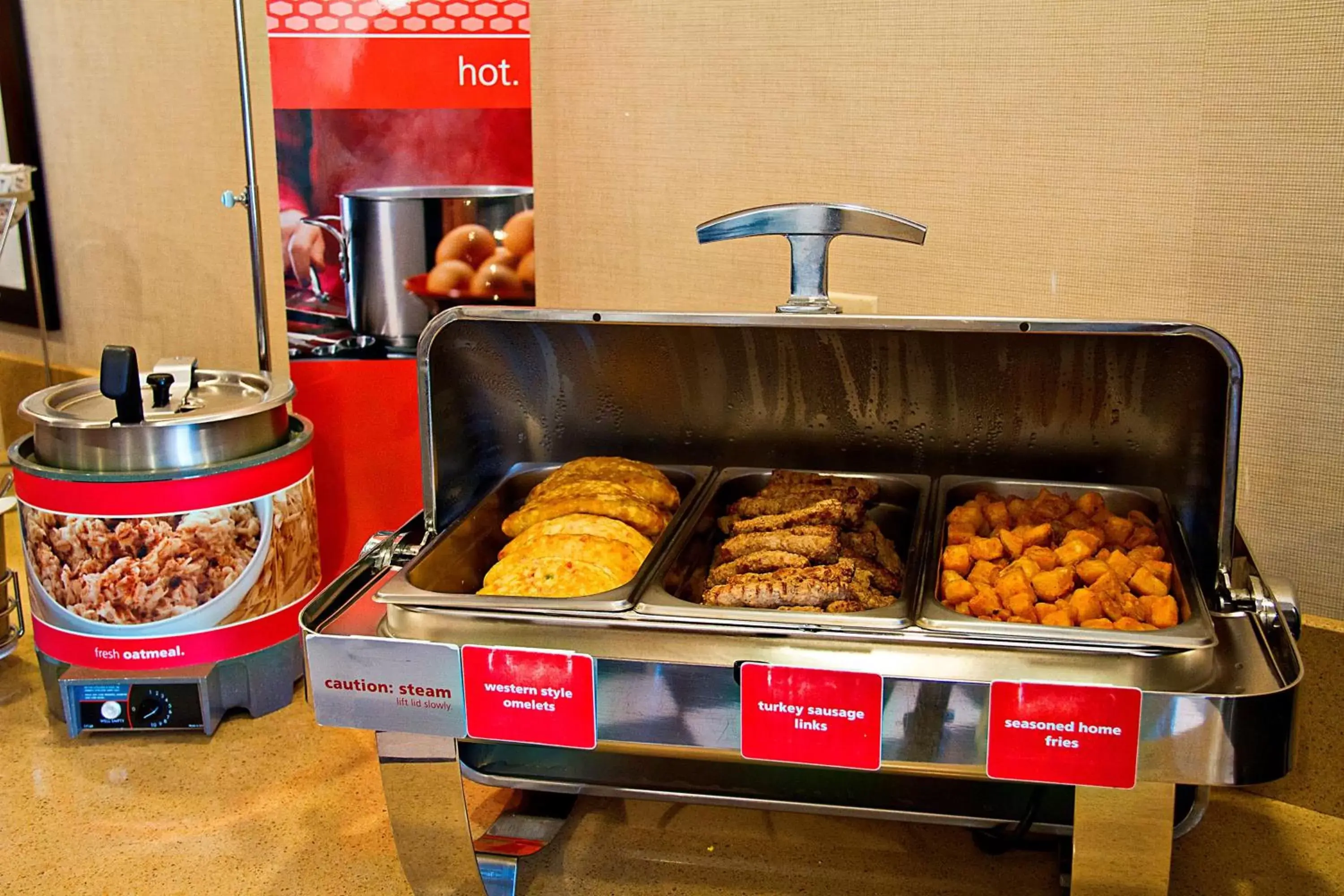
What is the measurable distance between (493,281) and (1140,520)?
3.98ft

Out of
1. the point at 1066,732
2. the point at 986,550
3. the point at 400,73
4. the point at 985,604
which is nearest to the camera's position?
the point at 1066,732

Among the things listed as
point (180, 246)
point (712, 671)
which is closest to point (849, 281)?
point (712, 671)

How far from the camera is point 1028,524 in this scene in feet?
5.05

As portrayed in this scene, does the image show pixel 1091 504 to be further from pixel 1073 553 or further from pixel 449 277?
pixel 449 277

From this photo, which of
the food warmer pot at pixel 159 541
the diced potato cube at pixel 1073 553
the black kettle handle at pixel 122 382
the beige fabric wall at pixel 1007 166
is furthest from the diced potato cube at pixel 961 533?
the black kettle handle at pixel 122 382

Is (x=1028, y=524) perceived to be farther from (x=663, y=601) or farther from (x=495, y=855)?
(x=495, y=855)

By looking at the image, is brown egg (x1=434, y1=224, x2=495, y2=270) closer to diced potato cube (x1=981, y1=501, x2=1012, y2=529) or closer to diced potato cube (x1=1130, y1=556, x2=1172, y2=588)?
diced potato cube (x1=981, y1=501, x2=1012, y2=529)

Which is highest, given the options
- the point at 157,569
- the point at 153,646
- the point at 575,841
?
the point at 157,569

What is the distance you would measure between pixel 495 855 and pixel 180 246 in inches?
75.6

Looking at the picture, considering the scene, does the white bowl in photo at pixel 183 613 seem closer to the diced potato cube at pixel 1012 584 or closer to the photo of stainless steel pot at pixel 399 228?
the photo of stainless steel pot at pixel 399 228

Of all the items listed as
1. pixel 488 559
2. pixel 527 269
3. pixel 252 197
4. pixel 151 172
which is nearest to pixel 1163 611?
pixel 488 559

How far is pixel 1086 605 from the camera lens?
4.37ft

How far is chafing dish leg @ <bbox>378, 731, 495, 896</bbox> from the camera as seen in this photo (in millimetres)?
1375

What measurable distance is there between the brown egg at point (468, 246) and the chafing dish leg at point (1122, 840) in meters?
1.42
